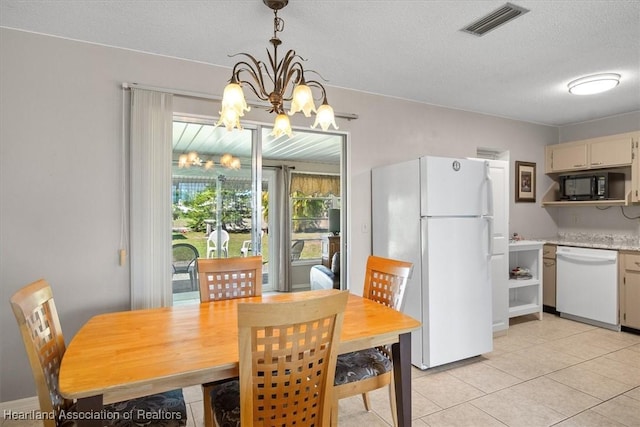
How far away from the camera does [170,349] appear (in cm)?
141

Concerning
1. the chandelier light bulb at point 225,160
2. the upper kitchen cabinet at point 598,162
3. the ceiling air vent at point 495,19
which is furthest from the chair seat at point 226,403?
the upper kitchen cabinet at point 598,162

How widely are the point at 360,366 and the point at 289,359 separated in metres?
0.69

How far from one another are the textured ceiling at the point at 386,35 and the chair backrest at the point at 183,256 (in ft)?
4.97

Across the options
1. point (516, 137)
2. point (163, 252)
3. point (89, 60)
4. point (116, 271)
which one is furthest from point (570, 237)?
point (89, 60)

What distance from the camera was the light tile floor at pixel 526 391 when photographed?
2.19 m

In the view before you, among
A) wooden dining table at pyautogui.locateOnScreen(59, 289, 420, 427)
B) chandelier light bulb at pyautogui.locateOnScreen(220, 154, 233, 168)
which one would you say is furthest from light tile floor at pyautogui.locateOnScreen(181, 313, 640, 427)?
chandelier light bulb at pyautogui.locateOnScreen(220, 154, 233, 168)

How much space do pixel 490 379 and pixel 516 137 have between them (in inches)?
125

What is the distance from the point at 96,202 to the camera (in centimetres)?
246

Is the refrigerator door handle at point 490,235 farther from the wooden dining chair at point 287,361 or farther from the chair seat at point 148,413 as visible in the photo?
the chair seat at point 148,413

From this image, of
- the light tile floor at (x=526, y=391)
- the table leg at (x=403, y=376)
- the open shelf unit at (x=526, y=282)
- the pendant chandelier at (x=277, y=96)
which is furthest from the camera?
the open shelf unit at (x=526, y=282)

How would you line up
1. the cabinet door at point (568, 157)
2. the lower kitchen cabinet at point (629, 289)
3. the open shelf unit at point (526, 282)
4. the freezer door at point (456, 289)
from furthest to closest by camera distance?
1. the cabinet door at point (568, 157)
2. the open shelf unit at point (526, 282)
3. the lower kitchen cabinet at point (629, 289)
4. the freezer door at point (456, 289)

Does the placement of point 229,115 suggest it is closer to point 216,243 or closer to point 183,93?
point 183,93

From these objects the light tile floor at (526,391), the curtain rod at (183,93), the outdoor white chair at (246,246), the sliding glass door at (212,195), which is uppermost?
the curtain rod at (183,93)

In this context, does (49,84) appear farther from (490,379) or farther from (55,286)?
(490,379)
